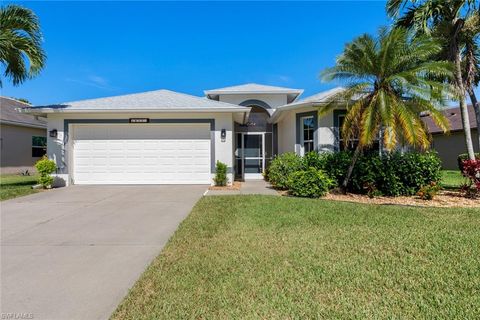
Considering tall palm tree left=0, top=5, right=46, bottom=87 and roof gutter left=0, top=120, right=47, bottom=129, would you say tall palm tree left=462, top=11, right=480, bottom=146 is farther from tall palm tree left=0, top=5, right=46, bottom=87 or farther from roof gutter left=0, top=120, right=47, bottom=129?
roof gutter left=0, top=120, right=47, bottom=129

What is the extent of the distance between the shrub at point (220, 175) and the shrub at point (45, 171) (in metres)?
6.90

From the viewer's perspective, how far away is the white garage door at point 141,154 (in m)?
12.0

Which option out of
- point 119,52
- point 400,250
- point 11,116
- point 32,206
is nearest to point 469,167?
point 400,250

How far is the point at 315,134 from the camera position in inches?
439

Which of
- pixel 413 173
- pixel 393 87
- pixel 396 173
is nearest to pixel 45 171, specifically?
pixel 393 87

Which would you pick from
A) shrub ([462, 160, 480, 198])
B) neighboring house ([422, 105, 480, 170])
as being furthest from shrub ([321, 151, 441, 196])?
neighboring house ([422, 105, 480, 170])

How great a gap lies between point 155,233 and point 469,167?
10.0 meters

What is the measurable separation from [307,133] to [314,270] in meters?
8.73

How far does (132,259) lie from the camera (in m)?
4.04

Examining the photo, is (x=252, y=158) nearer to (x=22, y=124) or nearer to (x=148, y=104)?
(x=148, y=104)

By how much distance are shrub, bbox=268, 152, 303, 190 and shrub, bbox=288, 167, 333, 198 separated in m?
1.18

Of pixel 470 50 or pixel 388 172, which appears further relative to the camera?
pixel 470 50

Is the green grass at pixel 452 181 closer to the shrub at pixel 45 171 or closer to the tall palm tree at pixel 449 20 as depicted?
the tall palm tree at pixel 449 20

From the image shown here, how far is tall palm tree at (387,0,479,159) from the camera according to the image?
912 centimetres
